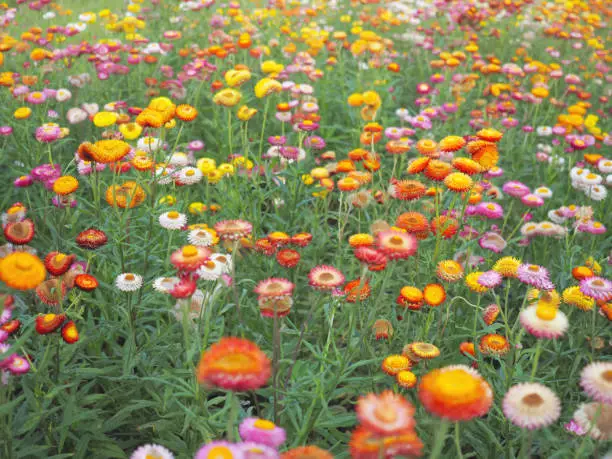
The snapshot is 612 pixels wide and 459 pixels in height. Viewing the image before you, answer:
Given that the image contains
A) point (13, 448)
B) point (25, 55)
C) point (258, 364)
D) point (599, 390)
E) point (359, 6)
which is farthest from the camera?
point (359, 6)

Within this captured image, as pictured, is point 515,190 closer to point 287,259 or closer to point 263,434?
point 287,259

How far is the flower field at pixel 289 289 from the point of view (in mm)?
1629

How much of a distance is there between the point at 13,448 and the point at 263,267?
1.62m

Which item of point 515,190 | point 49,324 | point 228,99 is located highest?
point 228,99

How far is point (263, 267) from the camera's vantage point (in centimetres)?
325

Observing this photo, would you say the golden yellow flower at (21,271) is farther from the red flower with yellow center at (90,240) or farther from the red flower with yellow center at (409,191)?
the red flower with yellow center at (409,191)

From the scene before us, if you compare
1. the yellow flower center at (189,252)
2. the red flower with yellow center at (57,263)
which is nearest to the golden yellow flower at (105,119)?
the red flower with yellow center at (57,263)

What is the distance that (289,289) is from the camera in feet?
6.20

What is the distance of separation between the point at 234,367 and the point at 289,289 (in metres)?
0.62

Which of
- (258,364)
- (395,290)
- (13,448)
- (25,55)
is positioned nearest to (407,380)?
(258,364)

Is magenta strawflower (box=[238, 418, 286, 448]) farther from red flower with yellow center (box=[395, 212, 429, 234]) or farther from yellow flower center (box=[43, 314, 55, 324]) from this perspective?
red flower with yellow center (box=[395, 212, 429, 234])

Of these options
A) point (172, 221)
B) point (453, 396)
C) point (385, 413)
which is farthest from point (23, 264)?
point (453, 396)

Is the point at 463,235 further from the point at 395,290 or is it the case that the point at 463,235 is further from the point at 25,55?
the point at 25,55

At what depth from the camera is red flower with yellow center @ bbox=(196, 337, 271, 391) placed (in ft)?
4.13
